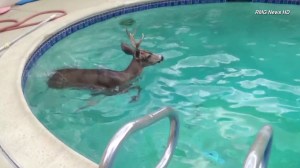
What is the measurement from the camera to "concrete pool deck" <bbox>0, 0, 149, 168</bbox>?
1981 mm

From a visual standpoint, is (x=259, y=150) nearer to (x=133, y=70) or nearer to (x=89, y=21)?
(x=133, y=70)

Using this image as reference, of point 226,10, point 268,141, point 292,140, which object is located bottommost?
point 292,140

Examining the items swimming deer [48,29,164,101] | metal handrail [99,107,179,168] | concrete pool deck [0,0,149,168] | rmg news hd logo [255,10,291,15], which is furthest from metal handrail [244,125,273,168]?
rmg news hd logo [255,10,291,15]

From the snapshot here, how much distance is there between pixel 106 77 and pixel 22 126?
94cm

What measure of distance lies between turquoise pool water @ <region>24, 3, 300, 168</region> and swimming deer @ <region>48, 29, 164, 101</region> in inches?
4.6

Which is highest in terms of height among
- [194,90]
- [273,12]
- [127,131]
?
[127,131]

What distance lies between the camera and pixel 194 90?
3.67 m

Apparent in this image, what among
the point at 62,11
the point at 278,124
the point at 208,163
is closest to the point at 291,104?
the point at 278,124

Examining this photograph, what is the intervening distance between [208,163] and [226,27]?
9.14 feet

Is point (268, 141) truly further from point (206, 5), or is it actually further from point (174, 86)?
point (206, 5)

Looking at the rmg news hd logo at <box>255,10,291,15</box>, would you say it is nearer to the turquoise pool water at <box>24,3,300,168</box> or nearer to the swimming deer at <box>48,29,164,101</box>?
the turquoise pool water at <box>24,3,300,168</box>

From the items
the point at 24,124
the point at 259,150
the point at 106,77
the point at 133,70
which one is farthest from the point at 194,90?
the point at 259,150

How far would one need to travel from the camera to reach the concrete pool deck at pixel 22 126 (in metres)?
1.98

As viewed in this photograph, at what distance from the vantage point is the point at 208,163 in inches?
104
